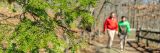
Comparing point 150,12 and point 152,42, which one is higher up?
point 150,12

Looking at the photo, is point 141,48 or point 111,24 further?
point 141,48

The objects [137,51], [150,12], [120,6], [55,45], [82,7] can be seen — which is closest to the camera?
[55,45]

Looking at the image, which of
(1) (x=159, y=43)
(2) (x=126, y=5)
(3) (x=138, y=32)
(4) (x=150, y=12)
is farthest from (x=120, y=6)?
(1) (x=159, y=43)

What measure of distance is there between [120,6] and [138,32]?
10.0 metres

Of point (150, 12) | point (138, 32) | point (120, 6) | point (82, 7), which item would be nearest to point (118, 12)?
point (120, 6)

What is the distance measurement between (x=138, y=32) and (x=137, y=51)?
3.26 metres

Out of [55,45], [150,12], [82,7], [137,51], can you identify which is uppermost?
[150,12]

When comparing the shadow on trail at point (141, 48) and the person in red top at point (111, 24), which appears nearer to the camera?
the person in red top at point (111, 24)

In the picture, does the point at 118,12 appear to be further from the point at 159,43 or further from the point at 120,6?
the point at 159,43

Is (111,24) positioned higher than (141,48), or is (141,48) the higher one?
(111,24)

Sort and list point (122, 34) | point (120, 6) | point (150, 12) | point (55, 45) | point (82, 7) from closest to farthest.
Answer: point (55, 45) → point (82, 7) → point (122, 34) → point (150, 12) → point (120, 6)

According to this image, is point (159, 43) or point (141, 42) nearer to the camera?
point (159, 43)

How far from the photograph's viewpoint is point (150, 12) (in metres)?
27.9

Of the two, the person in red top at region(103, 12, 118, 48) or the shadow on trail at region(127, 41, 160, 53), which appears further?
the shadow on trail at region(127, 41, 160, 53)
